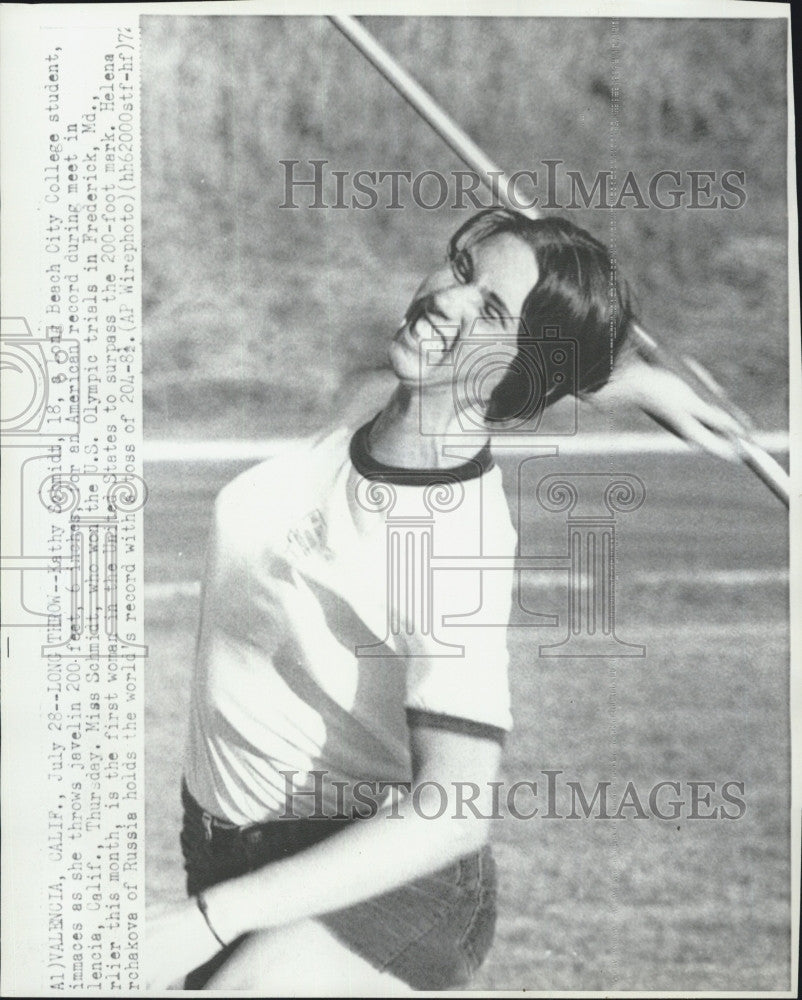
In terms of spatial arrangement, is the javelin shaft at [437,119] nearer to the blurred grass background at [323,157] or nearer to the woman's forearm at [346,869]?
the blurred grass background at [323,157]

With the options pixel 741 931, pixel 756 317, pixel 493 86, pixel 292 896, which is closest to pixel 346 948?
pixel 292 896

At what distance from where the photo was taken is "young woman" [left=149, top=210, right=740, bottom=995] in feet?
3.75

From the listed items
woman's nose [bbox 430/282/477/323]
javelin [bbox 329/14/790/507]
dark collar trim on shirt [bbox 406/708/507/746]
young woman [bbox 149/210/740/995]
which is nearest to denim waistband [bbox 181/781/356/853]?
young woman [bbox 149/210/740/995]

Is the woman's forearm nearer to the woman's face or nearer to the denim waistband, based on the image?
the denim waistband

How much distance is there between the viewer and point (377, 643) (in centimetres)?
114

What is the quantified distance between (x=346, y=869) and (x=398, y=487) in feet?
1.17

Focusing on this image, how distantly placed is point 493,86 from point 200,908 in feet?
2.68

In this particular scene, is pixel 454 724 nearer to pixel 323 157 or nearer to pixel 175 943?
pixel 175 943

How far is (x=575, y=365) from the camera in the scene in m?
1.15

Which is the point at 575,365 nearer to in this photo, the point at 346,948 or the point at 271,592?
the point at 271,592
